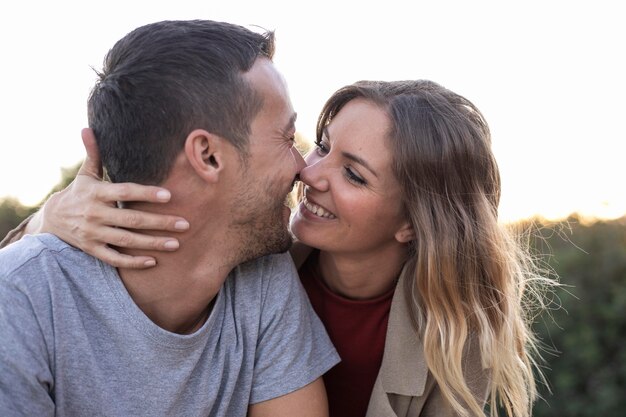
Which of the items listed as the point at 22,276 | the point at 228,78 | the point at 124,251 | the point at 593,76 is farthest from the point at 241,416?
the point at 593,76

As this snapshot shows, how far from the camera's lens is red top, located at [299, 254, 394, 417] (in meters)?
3.56

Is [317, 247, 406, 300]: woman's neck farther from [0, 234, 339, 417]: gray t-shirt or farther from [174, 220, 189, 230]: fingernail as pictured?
[174, 220, 189, 230]: fingernail

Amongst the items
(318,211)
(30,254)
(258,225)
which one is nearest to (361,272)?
(318,211)

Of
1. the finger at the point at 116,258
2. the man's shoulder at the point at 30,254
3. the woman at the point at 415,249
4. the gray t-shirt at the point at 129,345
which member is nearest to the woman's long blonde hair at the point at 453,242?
the woman at the point at 415,249

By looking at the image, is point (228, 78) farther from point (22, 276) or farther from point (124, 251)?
point (22, 276)

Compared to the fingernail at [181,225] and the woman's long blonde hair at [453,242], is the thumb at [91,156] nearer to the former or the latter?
the fingernail at [181,225]

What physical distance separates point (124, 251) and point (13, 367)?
54 cm

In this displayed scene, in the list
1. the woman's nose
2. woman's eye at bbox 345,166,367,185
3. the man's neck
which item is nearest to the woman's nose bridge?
the woman's nose

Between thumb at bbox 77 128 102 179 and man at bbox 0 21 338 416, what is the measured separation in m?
0.02

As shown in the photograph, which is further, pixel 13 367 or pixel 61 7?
Result: pixel 61 7

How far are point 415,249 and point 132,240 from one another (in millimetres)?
1320

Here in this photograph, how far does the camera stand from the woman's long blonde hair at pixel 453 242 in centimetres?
329

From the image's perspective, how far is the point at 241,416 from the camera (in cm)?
296

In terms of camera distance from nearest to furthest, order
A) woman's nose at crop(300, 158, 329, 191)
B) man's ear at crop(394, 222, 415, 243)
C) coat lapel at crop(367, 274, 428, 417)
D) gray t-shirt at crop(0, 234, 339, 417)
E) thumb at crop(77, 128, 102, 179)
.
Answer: gray t-shirt at crop(0, 234, 339, 417), thumb at crop(77, 128, 102, 179), woman's nose at crop(300, 158, 329, 191), coat lapel at crop(367, 274, 428, 417), man's ear at crop(394, 222, 415, 243)
